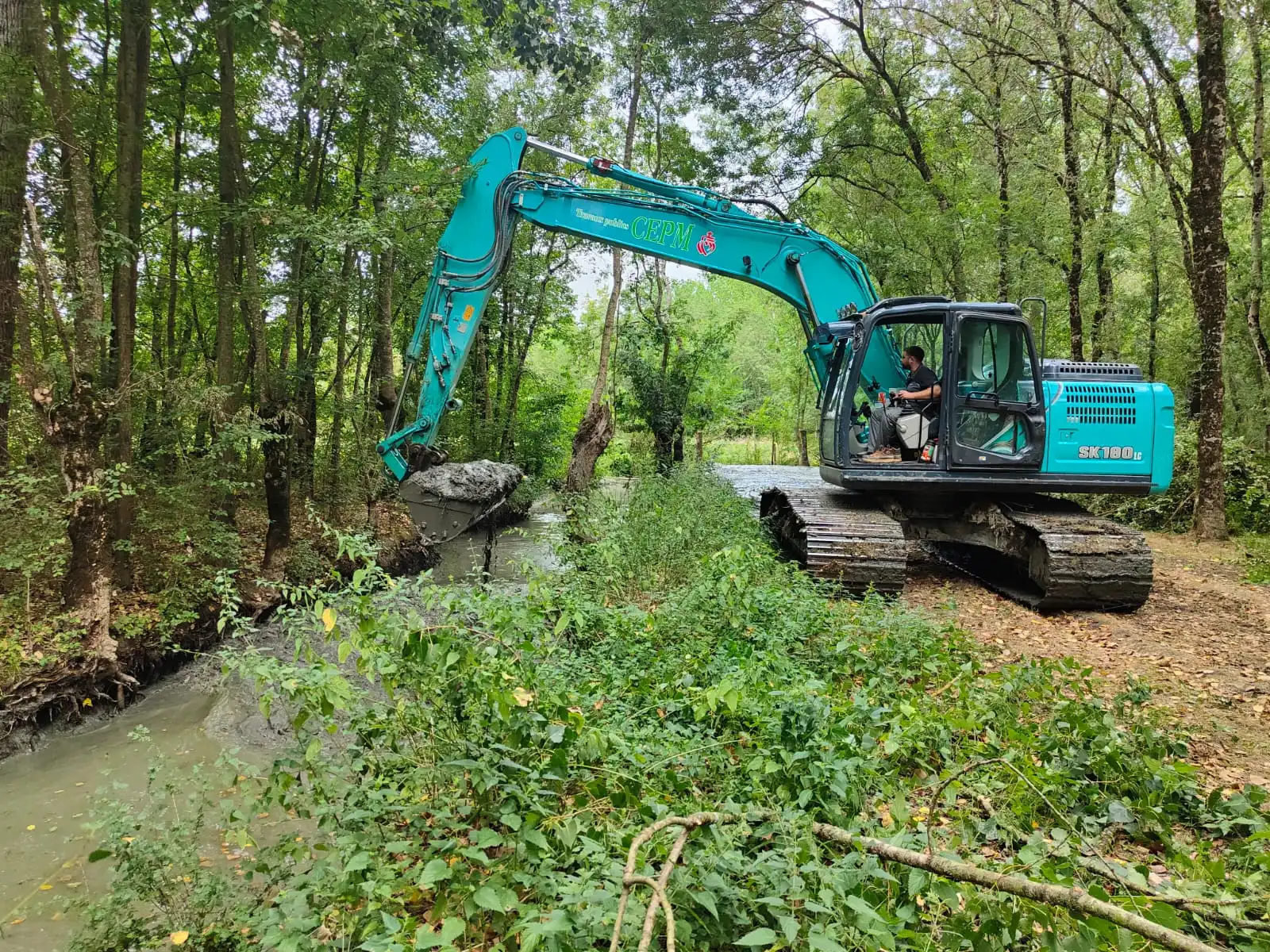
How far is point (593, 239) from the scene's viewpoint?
7559 mm

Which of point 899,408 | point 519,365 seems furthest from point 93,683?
point 519,365

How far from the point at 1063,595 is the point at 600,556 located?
3.88 m

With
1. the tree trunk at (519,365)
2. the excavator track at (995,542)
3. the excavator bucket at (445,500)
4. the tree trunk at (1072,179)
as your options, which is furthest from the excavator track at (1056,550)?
the tree trunk at (519,365)

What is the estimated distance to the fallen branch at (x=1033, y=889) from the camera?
1413 millimetres

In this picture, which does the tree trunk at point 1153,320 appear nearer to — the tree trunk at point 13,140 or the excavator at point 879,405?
the excavator at point 879,405

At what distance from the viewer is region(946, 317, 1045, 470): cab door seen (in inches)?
237

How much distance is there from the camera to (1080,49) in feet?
37.6

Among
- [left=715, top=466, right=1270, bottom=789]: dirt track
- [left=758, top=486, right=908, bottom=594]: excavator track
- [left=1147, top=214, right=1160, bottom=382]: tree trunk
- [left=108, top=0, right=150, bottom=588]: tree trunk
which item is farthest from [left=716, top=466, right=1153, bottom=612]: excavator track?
[left=1147, top=214, right=1160, bottom=382]: tree trunk

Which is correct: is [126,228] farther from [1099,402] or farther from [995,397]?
[1099,402]

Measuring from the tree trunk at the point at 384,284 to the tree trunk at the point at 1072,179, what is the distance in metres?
10.0

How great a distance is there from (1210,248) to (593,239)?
7.26 m

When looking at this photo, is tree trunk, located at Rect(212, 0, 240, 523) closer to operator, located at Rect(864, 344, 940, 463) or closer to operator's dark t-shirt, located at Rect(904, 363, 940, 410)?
operator, located at Rect(864, 344, 940, 463)

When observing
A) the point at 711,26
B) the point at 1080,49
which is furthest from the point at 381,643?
the point at 1080,49

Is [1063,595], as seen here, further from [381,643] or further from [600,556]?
[381,643]
